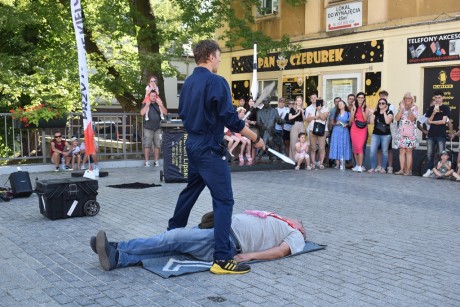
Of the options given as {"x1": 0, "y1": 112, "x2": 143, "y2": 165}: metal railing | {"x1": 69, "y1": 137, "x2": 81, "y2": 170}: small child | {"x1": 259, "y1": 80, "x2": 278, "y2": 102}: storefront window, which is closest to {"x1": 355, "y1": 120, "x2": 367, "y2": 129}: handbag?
{"x1": 0, "y1": 112, "x2": 143, "y2": 165}: metal railing

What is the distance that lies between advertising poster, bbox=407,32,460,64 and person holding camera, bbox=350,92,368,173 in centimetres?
352

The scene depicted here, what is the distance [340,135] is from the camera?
14.4m

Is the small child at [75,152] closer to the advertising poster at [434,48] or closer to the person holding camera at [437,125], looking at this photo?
the person holding camera at [437,125]

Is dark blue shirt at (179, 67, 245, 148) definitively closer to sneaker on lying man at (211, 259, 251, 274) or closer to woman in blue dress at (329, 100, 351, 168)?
sneaker on lying man at (211, 259, 251, 274)

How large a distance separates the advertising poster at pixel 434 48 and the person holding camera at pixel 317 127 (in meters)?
3.77

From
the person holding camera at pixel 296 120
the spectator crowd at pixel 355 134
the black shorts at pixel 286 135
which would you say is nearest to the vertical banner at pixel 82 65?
the spectator crowd at pixel 355 134

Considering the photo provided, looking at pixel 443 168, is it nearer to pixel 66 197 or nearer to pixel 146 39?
pixel 66 197

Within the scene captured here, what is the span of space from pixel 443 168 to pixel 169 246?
9.33m

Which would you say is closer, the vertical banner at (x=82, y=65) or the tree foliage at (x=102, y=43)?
the vertical banner at (x=82, y=65)

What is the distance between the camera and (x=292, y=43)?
67.0 feet

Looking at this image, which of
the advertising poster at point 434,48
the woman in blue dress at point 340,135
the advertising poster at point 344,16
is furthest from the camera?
the advertising poster at point 344,16

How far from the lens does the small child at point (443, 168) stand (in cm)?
1256

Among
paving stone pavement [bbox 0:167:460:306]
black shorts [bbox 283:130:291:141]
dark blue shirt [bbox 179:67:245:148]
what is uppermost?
dark blue shirt [bbox 179:67:245:148]

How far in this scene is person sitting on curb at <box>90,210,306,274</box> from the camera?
5043 mm
